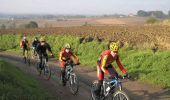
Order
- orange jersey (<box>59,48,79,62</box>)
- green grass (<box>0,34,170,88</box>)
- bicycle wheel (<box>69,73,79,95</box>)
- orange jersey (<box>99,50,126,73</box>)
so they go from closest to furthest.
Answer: orange jersey (<box>99,50,126,73</box>) → bicycle wheel (<box>69,73,79,95</box>) → orange jersey (<box>59,48,79,62</box>) → green grass (<box>0,34,170,88</box>)

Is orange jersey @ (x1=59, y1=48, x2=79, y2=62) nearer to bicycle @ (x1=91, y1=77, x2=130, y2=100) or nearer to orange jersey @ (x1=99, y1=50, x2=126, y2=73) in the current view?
bicycle @ (x1=91, y1=77, x2=130, y2=100)

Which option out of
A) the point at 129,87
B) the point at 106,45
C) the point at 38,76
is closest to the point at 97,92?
the point at 129,87

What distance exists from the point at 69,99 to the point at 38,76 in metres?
5.81

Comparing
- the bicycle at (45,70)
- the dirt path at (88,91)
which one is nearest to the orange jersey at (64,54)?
the dirt path at (88,91)

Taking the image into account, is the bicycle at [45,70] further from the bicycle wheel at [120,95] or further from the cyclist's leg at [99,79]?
the bicycle wheel at [120,95]

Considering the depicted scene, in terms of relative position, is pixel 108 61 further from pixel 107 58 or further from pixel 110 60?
pixel 107 58

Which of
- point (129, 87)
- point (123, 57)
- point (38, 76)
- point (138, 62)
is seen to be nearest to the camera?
point (129, 87)

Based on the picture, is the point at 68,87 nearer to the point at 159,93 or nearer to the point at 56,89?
the point at 56,89

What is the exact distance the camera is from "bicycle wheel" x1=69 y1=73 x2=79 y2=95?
14916 mm

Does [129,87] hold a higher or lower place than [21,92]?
lower

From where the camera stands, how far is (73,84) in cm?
1512

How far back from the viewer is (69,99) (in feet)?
45.9

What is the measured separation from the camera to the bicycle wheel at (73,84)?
587 inches

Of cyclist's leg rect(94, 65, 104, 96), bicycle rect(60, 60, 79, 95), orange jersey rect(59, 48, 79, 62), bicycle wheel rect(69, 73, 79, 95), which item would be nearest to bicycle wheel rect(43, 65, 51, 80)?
bicycle rect(60, 60, 79, 95)
